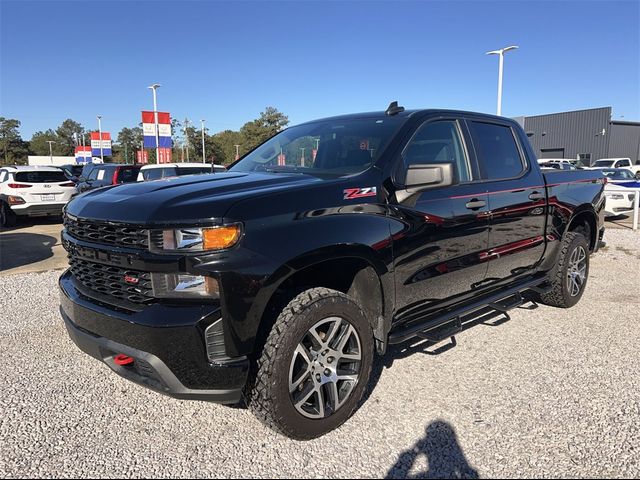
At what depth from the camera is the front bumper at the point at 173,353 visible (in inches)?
93.2

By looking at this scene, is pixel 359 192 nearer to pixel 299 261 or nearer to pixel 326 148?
pixel 299 261

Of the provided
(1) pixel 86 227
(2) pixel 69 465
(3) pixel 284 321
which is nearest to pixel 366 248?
(3) pixel 284 321

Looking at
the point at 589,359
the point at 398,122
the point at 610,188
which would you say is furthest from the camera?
the point at 610,188

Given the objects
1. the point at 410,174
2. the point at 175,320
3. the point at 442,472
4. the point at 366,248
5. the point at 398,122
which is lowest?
the point at 442,472

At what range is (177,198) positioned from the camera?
260 cm

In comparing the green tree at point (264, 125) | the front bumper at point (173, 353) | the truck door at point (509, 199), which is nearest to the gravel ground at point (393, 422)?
the front bumper at point (173, 353)

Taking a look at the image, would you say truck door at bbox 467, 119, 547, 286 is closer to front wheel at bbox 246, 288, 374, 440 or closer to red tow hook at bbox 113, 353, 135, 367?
front wheel at bbox 246, 288, 374, 440

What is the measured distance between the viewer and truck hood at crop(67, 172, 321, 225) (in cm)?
246

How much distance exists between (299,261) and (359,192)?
0.66 m

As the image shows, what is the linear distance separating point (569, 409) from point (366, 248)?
1722 millimetres

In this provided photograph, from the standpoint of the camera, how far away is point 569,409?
3135mm

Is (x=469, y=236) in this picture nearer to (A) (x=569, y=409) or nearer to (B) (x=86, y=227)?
(A) (x=569, y=409)

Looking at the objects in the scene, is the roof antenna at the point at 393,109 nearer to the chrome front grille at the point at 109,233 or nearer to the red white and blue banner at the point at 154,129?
the chrome front grille at the point at 109,233

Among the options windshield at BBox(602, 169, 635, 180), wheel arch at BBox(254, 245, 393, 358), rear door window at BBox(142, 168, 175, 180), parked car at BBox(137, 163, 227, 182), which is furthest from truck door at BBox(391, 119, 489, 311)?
windshield at BBox(602, 169, 635, 180)
